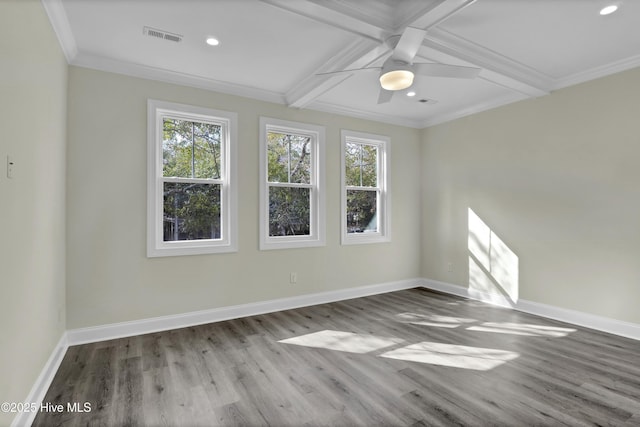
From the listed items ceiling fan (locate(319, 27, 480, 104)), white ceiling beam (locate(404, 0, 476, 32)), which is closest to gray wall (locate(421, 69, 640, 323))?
ceiling fan (locate(319, 27, 480, 104))

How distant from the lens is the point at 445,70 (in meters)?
2.57

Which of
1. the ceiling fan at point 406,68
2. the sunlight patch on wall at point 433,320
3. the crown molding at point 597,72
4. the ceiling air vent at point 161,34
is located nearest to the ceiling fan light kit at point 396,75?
the ceiling fan at point 406,68

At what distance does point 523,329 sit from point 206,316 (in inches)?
142

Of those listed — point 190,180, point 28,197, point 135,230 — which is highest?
point 190,180

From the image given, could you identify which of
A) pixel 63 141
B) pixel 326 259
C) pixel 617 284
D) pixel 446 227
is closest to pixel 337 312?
pixel 326 259

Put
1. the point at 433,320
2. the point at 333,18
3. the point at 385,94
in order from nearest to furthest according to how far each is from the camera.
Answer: the point at 333,18 → the point at 385,94 → the point at 433,320

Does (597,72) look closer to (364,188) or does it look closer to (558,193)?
(558,193)

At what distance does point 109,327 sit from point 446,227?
4.76 metres

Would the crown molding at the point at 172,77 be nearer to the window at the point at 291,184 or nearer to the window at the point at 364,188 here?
the window at the point at 291,184

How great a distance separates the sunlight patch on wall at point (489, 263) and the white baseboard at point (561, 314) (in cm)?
8

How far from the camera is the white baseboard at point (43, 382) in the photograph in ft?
6.18

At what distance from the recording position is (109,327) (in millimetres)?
3279

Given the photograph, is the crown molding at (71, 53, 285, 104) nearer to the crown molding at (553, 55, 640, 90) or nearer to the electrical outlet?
the electrical outlet

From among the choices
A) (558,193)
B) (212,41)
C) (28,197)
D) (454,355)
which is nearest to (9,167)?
(28,197)
